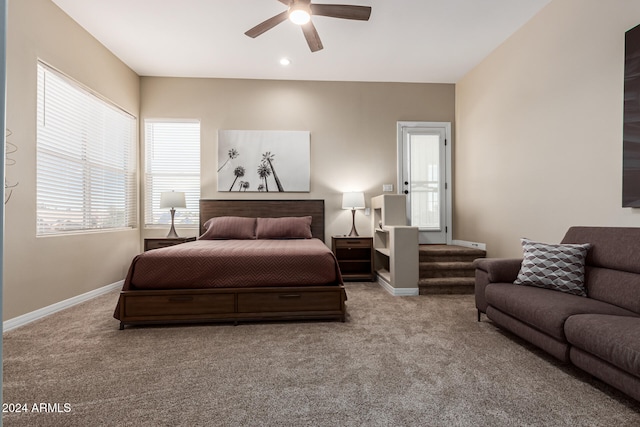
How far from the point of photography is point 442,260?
4.70 metres

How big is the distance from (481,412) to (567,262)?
1474 mm

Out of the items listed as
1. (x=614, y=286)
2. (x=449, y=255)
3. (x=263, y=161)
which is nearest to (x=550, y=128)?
(x=614, y=286)

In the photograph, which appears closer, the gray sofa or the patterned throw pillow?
the gray sofa

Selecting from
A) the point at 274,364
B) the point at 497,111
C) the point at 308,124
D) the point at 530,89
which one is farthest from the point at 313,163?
the point at 274,364

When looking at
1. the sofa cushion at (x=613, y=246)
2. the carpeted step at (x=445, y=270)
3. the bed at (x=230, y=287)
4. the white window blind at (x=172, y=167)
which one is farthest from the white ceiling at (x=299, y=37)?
the carpeted step at (x=445, y=270)

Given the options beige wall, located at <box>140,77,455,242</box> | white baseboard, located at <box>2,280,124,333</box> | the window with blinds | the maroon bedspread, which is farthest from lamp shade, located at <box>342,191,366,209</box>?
white baseboard, located at <box>2,280,124,333</box>

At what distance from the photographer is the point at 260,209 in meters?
5.21

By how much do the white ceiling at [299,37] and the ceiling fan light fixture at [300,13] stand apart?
0.61 metres

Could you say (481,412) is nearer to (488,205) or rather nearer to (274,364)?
(274,364)

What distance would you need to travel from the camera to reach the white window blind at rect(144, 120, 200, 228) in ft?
17.2

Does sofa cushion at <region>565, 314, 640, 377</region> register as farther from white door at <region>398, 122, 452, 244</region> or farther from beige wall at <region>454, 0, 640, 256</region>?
white door at <region>398, 122, 452, 244</region>

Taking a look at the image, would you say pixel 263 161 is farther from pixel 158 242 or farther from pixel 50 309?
pixel 50 309

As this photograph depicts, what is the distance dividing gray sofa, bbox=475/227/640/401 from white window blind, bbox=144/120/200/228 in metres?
4.11

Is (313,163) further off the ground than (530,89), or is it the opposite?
(530,89)
